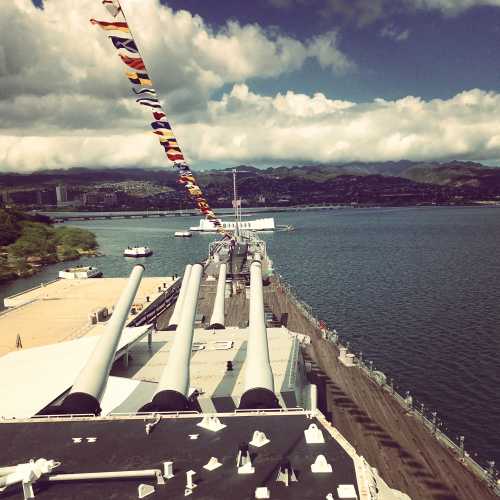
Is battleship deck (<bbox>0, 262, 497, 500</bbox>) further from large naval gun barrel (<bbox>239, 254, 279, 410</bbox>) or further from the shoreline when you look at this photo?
the shoreline

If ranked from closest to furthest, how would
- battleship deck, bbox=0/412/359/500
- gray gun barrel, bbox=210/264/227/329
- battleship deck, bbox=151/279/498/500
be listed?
battleship deck, bbox=0/412/359/500 < battleship deck, bbox=151/279/498/500 < gray gun barrel, bbox=210/264/227/329

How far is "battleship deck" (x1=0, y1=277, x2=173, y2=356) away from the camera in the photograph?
5084 centimetres

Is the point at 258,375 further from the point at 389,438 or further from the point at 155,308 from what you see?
the point at 155,308

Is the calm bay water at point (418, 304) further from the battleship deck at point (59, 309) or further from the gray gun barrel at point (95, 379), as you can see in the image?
the gray gun barrel at point (95, 379)

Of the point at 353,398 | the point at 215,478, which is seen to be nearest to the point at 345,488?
the point at 215,478

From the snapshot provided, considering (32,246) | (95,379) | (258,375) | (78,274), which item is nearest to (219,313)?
(95,379)

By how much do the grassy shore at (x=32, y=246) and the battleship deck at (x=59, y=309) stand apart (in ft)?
106

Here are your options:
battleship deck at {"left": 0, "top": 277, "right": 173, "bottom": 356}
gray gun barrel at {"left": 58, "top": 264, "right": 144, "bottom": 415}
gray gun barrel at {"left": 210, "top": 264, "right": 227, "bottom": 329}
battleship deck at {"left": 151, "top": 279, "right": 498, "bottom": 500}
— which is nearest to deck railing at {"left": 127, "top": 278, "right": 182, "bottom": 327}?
battleship deck at {"left": 0, "top": 277, "right": 173, "bottom": 356}

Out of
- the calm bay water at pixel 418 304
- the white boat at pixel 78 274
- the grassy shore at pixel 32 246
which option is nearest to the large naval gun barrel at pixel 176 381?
the calm bay water at pixel 418 304

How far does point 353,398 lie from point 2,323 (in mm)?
50777

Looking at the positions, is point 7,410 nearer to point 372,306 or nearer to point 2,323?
point 2,323

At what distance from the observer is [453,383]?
1545 inches

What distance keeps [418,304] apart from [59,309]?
56.2 m

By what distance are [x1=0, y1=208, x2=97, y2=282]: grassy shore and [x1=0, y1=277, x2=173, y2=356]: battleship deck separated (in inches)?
1266
